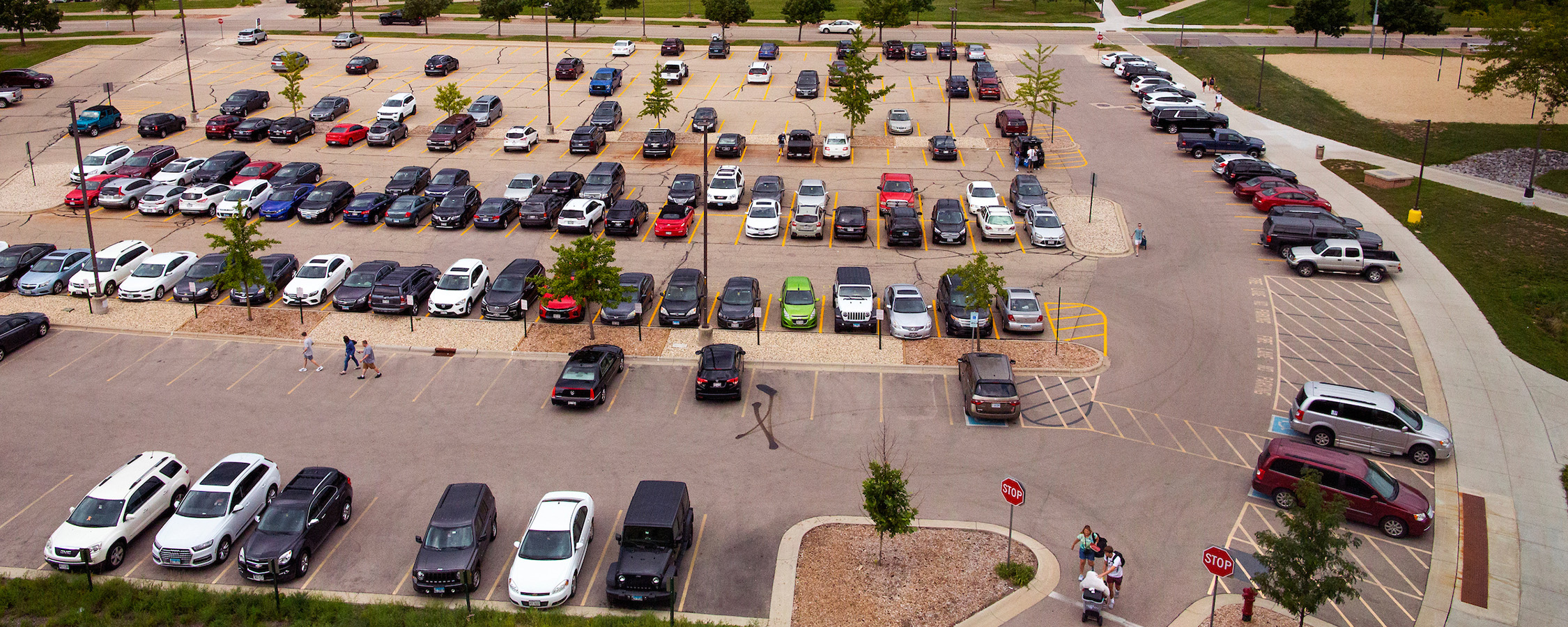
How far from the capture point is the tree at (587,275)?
30.9m

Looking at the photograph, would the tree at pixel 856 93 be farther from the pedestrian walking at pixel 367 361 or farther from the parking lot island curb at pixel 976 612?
the parking lot island curb at pixel 976 612

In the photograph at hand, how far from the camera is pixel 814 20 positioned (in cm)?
7706

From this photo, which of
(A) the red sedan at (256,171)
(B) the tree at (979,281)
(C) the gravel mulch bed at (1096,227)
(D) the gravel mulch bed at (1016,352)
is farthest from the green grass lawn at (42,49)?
(B) the tree at (979,281)

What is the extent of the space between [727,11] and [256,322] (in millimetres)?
50439

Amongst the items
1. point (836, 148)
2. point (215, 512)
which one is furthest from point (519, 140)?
point (215, 512)

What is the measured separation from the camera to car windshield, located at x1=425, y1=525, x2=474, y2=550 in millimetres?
20359

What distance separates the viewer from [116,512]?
21.4 m

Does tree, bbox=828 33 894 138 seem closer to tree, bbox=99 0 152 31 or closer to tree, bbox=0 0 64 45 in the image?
tree, bbox=0 0 64 45

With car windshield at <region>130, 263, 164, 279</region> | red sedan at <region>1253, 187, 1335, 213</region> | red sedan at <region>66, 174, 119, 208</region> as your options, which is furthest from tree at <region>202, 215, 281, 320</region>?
red sedan at <region>1253, 187, 1335, 213</region>

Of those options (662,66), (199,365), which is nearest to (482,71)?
(662,66)

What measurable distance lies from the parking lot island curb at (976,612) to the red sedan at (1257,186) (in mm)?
28029

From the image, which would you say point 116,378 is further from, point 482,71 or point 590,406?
point 482,71

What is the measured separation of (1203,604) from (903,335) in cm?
1367

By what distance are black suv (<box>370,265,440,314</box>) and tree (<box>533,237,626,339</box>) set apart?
207 inches
